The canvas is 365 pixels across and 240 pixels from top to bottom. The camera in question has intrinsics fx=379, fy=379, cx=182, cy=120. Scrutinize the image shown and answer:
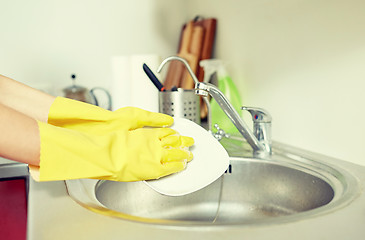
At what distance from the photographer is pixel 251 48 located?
4.54 feet

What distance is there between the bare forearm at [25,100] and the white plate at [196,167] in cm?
33

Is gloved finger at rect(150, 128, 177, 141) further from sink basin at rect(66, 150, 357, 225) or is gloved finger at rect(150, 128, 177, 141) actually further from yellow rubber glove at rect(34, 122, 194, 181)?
sink basin at rect(66, 150, 357, 225)

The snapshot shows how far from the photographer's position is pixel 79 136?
0.69m

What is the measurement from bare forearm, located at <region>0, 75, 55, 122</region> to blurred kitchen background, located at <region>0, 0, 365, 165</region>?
71 centimetres

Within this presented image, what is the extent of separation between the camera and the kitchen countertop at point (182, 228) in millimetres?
582

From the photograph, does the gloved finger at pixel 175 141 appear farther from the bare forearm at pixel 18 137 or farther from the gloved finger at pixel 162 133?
the bare forearm at pixel 18 137

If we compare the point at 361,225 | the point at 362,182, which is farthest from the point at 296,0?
the point at 361,225

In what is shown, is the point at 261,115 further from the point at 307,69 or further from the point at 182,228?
the point at 182,228

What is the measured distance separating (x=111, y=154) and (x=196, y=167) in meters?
0.22

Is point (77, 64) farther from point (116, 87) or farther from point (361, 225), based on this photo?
point (361, 225)

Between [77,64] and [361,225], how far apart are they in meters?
1.57

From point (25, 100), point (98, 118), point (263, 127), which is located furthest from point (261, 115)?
point (25, 100)

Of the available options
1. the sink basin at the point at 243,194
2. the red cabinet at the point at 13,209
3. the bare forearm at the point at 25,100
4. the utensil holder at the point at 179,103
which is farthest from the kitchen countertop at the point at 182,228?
the utensil holder at the point at 179,103

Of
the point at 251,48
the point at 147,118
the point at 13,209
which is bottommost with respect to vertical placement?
the point at 13,209
